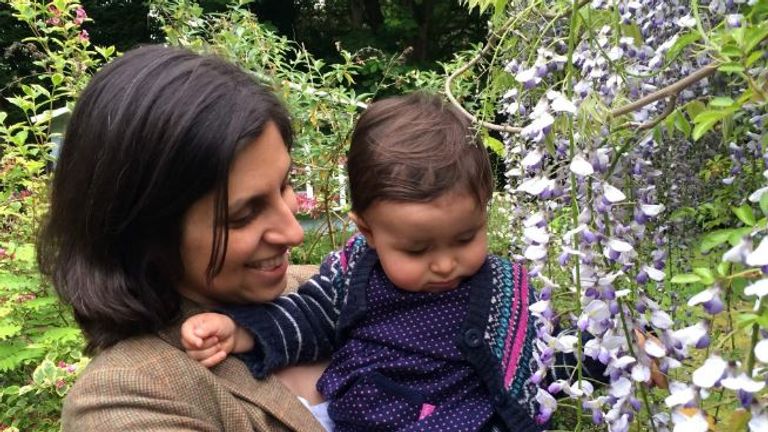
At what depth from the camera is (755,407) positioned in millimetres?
674

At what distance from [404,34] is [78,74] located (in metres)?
10.8

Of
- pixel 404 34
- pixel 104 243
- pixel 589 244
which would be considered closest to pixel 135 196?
pixel 104 243

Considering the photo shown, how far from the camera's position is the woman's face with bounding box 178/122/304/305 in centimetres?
124

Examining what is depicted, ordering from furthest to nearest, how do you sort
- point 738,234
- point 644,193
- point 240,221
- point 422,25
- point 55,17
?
point 422,25 < point 55,17 < point 240,221 < point 644,193 < point 738,234

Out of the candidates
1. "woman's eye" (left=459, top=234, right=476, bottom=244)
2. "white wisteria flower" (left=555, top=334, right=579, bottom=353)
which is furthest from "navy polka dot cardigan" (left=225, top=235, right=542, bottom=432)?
"white wisteria flower" (left=555, top=334, right=579, bottom=353)

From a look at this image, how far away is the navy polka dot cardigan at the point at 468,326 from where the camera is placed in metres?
1.41

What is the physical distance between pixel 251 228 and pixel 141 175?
0.67 ft

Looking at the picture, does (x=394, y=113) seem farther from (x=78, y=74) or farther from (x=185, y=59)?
(x=78, y=74)

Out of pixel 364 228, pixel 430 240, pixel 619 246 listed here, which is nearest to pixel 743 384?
pixel 619 246

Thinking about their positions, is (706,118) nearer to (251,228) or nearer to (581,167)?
A: (581,167)

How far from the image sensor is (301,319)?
1499 millimetres

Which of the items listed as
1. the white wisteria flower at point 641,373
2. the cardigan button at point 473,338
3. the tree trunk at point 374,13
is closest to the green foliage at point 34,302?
the cardigan button at point 473,338

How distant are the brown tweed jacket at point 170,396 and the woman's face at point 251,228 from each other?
128mm

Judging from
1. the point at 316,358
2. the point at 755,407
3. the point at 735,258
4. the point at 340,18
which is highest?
the point at 735,258
